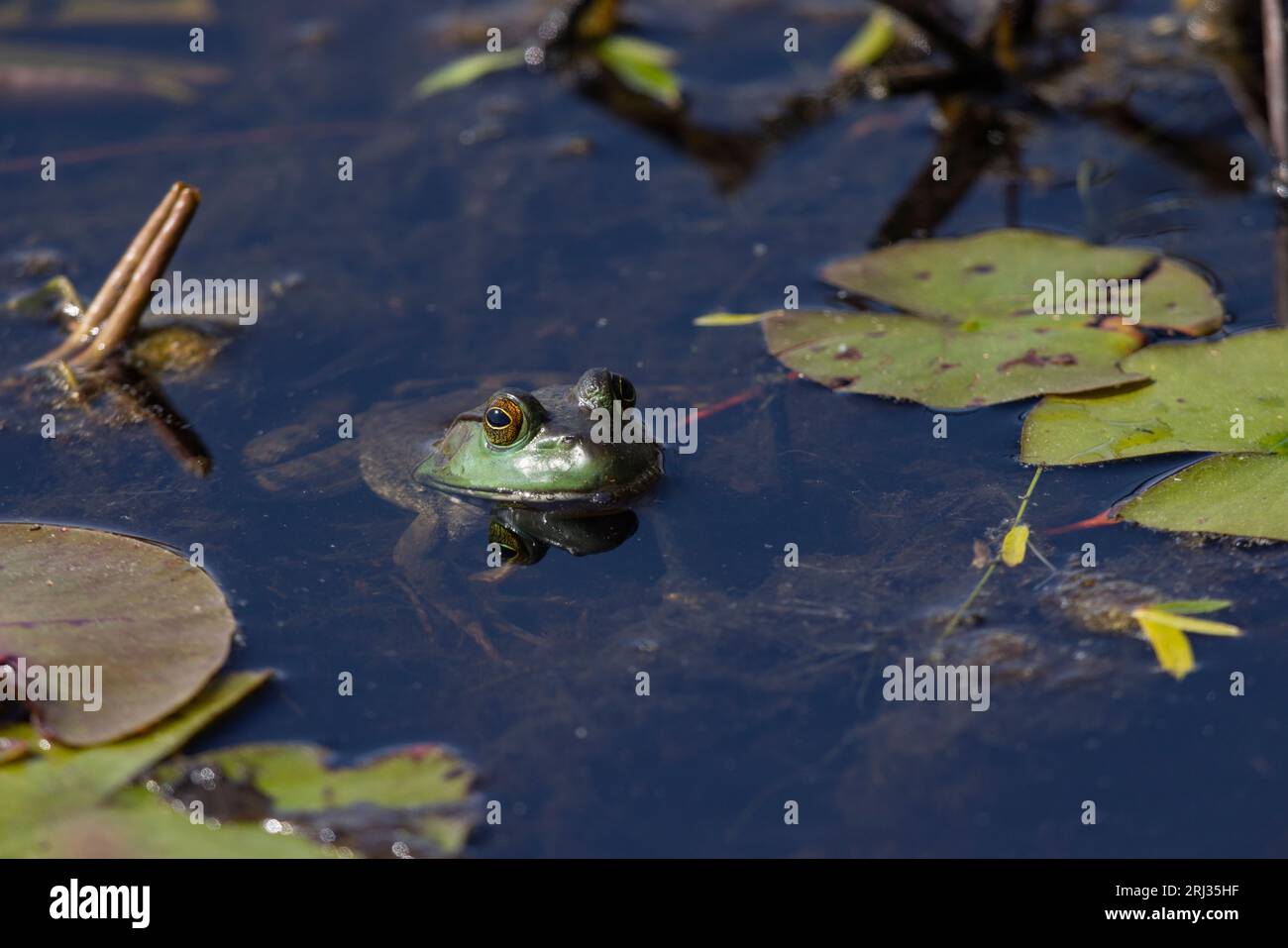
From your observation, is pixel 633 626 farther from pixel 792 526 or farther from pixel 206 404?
pixel 206 404

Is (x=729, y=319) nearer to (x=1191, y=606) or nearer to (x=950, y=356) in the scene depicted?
(x=950, y=356)

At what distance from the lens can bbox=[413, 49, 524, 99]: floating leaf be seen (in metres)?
9.06

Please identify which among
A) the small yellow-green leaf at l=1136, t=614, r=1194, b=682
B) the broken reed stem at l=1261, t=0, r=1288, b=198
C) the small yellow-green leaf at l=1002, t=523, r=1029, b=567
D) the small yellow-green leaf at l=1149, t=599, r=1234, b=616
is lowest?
the small yellow-green leaf at l=1136, t=614, r=1194, b=682

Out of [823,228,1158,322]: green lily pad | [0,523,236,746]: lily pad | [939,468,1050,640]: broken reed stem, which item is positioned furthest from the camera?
[823,228,1158,322]: green lily pad

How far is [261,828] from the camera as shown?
4.29 meters

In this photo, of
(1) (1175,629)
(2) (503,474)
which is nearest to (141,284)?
(2) (503,474)

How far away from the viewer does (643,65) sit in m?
9.01

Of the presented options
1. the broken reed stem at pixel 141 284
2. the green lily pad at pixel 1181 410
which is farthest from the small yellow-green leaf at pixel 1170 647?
the broken reed stem at pixel 141 284

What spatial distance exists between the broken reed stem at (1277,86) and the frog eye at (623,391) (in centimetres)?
428

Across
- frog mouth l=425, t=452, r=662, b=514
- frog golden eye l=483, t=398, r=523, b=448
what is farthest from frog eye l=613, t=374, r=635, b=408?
frog golden eye l=483, t=398, r=523, b=448

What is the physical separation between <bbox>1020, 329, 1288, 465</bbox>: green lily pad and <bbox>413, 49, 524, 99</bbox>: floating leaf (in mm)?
4920

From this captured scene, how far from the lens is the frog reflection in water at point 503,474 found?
18.6 ft

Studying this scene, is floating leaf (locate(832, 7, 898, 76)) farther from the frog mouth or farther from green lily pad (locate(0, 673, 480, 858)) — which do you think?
green lily pad (locate(0, 673, 480, 858))
